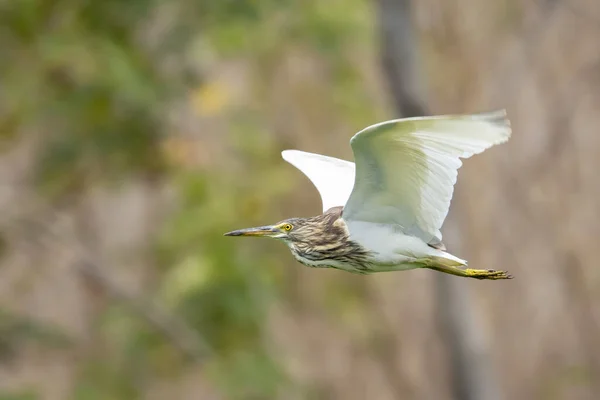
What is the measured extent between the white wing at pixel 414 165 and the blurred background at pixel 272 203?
14.7ft

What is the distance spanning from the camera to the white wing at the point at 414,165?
3.05 m

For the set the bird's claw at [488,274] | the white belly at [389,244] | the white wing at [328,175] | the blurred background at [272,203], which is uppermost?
the blurred background at [272,203]

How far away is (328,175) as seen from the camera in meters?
3.98

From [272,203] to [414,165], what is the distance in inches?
237

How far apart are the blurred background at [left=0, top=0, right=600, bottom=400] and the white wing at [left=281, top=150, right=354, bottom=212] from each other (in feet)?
12.6

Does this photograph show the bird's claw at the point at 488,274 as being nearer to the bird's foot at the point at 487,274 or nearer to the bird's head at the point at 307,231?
the bird's foot at the point at 487,274

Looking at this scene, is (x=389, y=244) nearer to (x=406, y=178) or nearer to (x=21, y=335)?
(x=406, y=178)

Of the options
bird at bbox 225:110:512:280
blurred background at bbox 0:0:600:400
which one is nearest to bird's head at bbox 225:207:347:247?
bird at bbox 225:110:512:280

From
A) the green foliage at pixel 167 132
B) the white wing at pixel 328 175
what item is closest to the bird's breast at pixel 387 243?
the white wing at pixel 328 175

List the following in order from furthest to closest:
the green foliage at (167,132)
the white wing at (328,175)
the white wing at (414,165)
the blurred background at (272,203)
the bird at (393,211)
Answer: the blurred background at (272,203), the green foliage at (167,132), the white wing at (328,175), the bird at (393,211), the white wing at (414,165)

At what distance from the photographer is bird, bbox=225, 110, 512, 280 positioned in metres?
3.19

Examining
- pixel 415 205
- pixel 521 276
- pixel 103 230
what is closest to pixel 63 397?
pixel 103 230

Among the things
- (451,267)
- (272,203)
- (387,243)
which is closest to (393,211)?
(387,243)

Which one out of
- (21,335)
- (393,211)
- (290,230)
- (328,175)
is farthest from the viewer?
(21,335)
